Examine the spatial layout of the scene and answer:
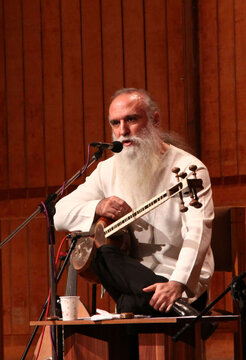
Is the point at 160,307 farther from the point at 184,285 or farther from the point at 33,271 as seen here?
the point at 33,271

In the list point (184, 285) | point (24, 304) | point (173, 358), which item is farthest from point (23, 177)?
point (173, 358)

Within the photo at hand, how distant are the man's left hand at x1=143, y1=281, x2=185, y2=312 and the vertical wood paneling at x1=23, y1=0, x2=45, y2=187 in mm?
2629

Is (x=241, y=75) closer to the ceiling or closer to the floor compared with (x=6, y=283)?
closer to the ceiling

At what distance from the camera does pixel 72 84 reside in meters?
5.81

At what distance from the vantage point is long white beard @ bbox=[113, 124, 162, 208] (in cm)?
408

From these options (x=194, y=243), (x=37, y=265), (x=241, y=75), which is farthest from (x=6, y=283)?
(x=194, y=243)

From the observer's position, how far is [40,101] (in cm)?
588

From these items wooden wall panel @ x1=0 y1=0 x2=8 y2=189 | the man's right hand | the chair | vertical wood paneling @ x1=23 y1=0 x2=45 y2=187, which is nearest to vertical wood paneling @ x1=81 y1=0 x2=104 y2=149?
vertical wood paneling @ x1=23 y1=0 x2=45 y2=187

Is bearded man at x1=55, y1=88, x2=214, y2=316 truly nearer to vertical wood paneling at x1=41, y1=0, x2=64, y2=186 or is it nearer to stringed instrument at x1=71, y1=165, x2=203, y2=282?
stringed instrument at x1=71, y1=165, x2=203, y2=282

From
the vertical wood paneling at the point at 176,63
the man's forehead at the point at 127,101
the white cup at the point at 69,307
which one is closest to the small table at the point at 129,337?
the white cup at the point at 69,307

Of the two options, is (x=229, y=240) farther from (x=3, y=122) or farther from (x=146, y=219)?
(x=3, y=122)

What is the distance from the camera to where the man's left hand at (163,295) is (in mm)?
3348

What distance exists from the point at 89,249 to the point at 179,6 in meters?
2.53

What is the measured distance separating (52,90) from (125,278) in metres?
2.67
